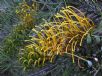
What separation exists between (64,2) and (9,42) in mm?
908

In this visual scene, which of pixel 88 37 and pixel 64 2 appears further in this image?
pixel 64 2

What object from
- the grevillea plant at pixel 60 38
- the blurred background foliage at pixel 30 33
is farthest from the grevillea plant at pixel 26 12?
the grevillea plant at pixel 60 38

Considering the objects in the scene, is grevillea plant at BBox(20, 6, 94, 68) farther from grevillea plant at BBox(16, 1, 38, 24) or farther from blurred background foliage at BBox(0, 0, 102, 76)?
grevillea plant at BBox(16, 1, 38, 24)

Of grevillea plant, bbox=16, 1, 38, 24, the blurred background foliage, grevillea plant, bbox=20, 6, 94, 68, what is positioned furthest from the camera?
grevillea plant, bbox=16, 1, 38, 24

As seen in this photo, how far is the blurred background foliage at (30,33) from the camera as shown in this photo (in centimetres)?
303

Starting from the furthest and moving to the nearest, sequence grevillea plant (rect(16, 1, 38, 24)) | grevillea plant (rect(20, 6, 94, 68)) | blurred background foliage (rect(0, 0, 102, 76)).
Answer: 1. grevillea plant (rect(16, 1, 38, 24))
2. grevillea plant (rect(20, 6, 94, 68))
3. blurred background foliage (rect(0, 0, 102, 76))

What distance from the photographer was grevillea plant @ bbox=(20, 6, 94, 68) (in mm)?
3133

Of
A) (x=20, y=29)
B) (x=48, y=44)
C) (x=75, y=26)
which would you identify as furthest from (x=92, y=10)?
(x=20, y=29)

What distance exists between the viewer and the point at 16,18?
167 inches

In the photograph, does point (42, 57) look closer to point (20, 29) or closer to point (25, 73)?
point (25, 73)

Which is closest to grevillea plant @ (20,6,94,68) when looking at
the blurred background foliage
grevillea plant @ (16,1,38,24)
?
the blurred background foliage

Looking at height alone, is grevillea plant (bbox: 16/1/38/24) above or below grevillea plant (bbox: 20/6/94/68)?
above

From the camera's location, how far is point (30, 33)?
3.77 m

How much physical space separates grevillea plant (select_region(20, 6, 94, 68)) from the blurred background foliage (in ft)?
0.26
